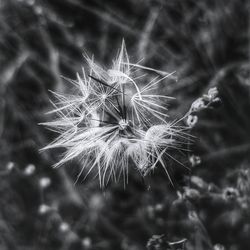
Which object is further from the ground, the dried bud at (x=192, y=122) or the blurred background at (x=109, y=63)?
the blurred background at (x=109, y=63)

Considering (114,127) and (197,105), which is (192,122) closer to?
(197,105)

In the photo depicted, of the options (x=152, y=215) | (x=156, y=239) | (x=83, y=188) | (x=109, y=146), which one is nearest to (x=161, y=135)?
(x=109, y=146)

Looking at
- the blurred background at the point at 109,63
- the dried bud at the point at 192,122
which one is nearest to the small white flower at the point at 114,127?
the dried bud at the point at 192,122

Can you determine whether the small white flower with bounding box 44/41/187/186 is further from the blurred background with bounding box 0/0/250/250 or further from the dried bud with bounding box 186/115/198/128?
the blurred background with bounding box 0/0/250/250

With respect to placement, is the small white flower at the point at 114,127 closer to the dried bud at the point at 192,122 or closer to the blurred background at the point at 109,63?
the dried bud at the point at 192,122

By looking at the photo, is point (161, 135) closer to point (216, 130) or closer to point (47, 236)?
point (216, 130)

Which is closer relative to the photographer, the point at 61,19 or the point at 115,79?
the point at 115,79

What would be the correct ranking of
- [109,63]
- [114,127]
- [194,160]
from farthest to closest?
[109,63]
[194,160]
[114,127]

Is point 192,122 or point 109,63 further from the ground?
point 109,63

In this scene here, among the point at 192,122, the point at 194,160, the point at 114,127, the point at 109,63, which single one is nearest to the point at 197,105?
the point at 192,122
